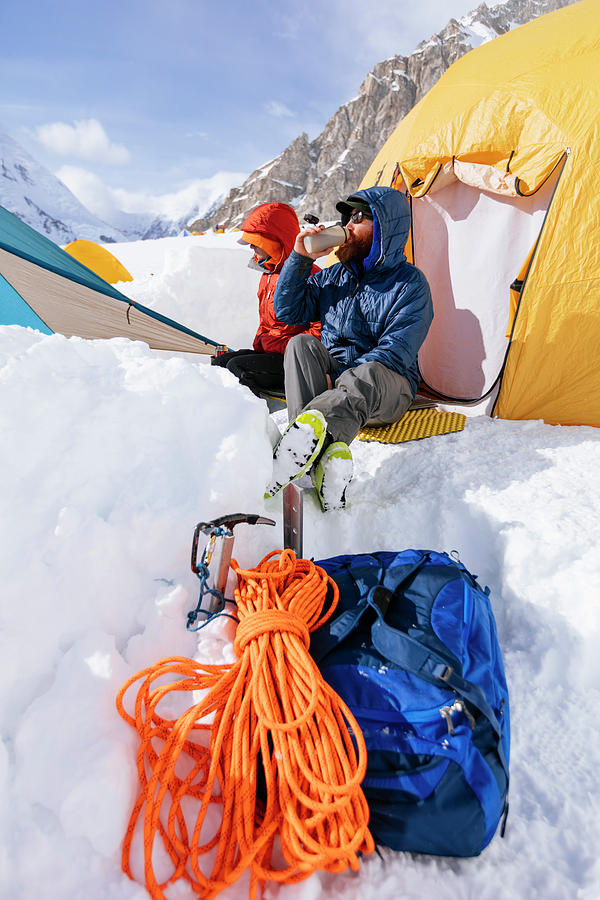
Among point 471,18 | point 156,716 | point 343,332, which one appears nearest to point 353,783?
point 156,716

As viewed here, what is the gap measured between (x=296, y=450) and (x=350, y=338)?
1.05m

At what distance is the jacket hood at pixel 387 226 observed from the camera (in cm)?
225

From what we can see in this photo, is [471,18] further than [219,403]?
Yes

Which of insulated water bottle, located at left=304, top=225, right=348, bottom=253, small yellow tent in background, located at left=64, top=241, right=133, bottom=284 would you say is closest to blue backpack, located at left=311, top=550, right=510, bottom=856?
insulated water bottle, located at left=304, top=225, right=348, bottom=253

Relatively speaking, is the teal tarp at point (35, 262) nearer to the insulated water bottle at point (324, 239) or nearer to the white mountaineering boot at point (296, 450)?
the insulated water bottle at point (324, 239)

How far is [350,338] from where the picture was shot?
247cm

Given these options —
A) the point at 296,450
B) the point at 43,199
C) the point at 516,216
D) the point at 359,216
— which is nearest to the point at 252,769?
the point at 296,450

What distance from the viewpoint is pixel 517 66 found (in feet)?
8.48

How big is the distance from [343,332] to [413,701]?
6.35 feet

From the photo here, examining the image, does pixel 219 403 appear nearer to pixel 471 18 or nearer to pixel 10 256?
pixel 10 256

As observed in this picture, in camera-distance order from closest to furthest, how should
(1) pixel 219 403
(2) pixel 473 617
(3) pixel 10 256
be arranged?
(2) pixel 473 617 < (1) pixel 219 403 < (3) pixel 10 256

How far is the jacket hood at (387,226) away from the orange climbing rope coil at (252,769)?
1.88 meters

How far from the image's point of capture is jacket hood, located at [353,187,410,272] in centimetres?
225

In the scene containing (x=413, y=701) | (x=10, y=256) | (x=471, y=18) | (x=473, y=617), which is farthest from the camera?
(x=471, y=18)
